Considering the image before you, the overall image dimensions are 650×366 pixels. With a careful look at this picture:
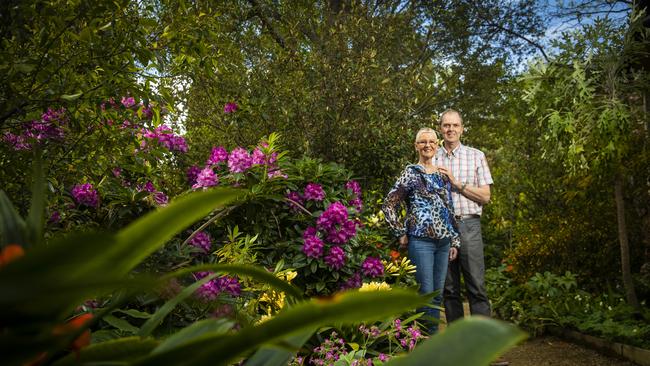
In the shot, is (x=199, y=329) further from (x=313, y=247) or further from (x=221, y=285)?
(x=313, y=247)

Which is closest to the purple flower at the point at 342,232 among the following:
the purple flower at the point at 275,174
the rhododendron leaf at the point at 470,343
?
the purple flower at the point at 275,174

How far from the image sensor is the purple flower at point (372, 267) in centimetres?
409

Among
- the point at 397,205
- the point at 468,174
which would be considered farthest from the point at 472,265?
the point at 397,205

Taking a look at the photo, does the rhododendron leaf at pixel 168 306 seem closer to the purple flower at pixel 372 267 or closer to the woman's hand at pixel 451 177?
the purple flower at pixel 372 267

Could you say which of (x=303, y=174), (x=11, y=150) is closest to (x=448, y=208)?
(x=303, y=174)

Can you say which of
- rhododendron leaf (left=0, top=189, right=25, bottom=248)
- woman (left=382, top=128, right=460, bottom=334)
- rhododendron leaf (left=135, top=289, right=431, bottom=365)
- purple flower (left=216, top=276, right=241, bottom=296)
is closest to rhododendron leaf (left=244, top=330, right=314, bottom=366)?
rhododendron leaf (left=135, top=289, right=431, bottom=365)

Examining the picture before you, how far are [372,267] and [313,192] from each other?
25.1 inches

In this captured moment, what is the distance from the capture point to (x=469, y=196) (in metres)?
4.89

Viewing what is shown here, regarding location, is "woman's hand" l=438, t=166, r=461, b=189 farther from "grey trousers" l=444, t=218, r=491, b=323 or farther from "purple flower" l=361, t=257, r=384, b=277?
"purple flower" l=361, t=257, r=384, b=277

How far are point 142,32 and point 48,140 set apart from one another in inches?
27.9

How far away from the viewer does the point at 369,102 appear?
5.85 metres

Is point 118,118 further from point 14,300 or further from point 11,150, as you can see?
point 14,300

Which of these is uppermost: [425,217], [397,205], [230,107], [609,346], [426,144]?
[230,107]

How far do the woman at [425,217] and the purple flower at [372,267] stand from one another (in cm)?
48
